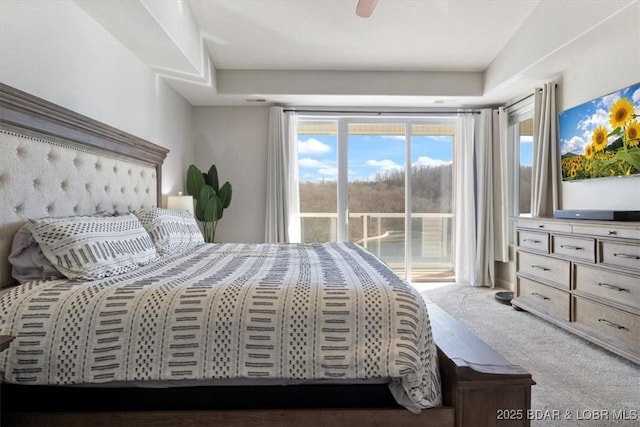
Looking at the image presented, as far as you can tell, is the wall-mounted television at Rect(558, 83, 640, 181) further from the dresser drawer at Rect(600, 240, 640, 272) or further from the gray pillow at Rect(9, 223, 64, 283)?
the gray pillow at Rect(9, 223, 64, 283)

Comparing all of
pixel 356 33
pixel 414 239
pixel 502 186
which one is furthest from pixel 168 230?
pixel 502 186

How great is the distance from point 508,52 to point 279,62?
2359 mm

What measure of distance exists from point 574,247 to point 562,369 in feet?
3.26

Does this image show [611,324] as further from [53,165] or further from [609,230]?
[53,165]

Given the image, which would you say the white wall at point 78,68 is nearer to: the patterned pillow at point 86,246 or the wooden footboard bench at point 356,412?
the patterned pillow at point 86,246

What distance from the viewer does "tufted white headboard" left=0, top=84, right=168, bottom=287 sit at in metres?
1.63

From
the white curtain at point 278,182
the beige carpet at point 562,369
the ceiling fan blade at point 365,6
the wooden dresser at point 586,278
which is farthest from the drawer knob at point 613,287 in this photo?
the white curtain at point 278,182

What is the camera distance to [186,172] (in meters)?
4.47

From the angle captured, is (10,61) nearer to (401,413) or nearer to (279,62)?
(401,413)

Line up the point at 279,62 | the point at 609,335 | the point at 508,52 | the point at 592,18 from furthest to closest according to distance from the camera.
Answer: the point at 279,62, the point at 508,52, the point at 592,18, the point at 609,335

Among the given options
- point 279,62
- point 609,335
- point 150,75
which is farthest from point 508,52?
point 150,75

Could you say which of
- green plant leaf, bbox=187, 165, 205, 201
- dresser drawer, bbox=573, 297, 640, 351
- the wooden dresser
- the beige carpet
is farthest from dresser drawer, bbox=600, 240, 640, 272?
green plant leaf, bbox=187, 165, 205, 201

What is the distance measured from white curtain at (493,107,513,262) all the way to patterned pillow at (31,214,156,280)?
4199 millimetres

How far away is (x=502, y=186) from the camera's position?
471 cm
